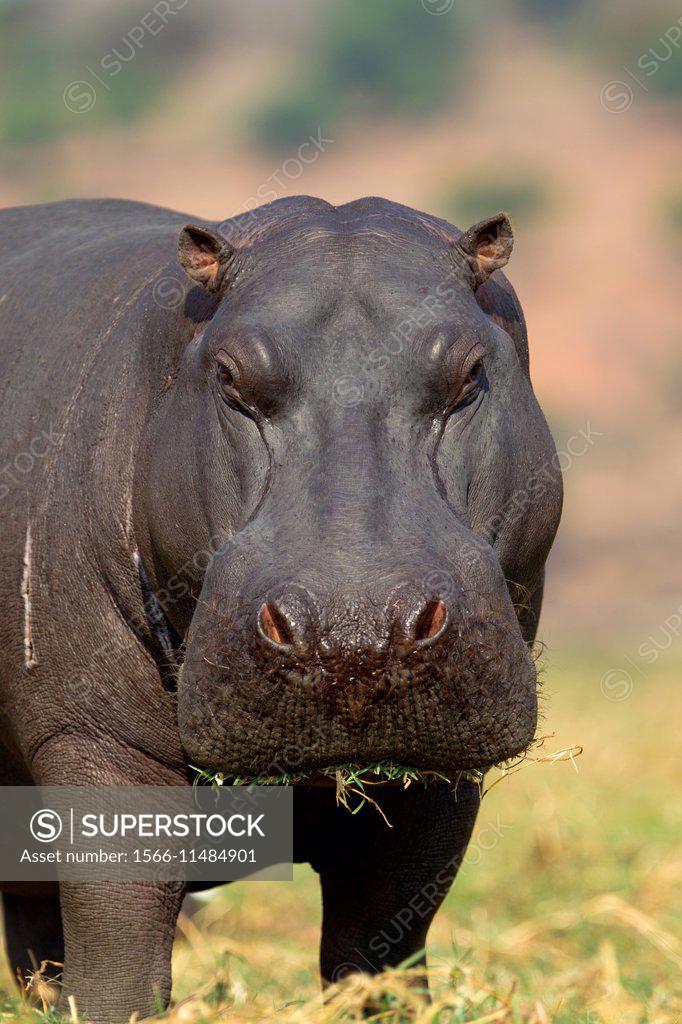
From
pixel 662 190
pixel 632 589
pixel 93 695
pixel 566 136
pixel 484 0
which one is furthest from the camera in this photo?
pixel 484 0

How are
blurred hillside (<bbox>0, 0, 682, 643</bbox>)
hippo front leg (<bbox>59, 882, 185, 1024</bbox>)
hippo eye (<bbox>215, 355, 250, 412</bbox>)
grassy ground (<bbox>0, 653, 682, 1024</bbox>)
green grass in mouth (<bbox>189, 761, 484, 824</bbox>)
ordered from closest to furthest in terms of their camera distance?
green grass in mouth (<bbox>189, 761, 484, 824</bbox>) → hippo eye (<bbox>215, 355, 250, 412</bbox>) → hippo front leg (<bbox>59, 882, 185, 1024</bbox>) → grassy ground (<bbox>0, 653, 682, 1024</bbox>) → blurred hillside (<bbox>0, 0, 682, 643</bbox>)

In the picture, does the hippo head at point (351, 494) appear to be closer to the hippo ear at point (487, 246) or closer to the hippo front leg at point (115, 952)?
the hippo ear at point (487, 246)

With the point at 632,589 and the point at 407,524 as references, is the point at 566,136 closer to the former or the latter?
the point at 632,589

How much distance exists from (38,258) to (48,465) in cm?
102

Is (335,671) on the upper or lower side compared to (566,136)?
upper

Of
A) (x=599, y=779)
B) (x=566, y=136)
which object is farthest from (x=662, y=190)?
(x=599, y=779)

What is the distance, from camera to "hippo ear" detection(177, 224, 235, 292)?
4059 millimetres

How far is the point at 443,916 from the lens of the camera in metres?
7.65

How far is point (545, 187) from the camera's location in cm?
3819

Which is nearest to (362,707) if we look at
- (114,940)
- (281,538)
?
(281,538)

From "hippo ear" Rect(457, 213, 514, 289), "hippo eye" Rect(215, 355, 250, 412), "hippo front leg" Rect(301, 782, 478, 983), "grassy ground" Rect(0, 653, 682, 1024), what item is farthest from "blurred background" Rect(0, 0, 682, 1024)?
"hippo ear" Rect(457, 213, 514, 289)

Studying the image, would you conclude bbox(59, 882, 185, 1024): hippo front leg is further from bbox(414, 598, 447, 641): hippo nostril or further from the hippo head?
bbox(414, 598, 447, 641): hippo nostril

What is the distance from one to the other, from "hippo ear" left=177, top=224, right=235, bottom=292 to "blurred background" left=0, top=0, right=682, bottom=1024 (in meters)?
1.96

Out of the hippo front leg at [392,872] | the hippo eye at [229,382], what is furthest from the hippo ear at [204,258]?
the hippo front leg at [392,872]
